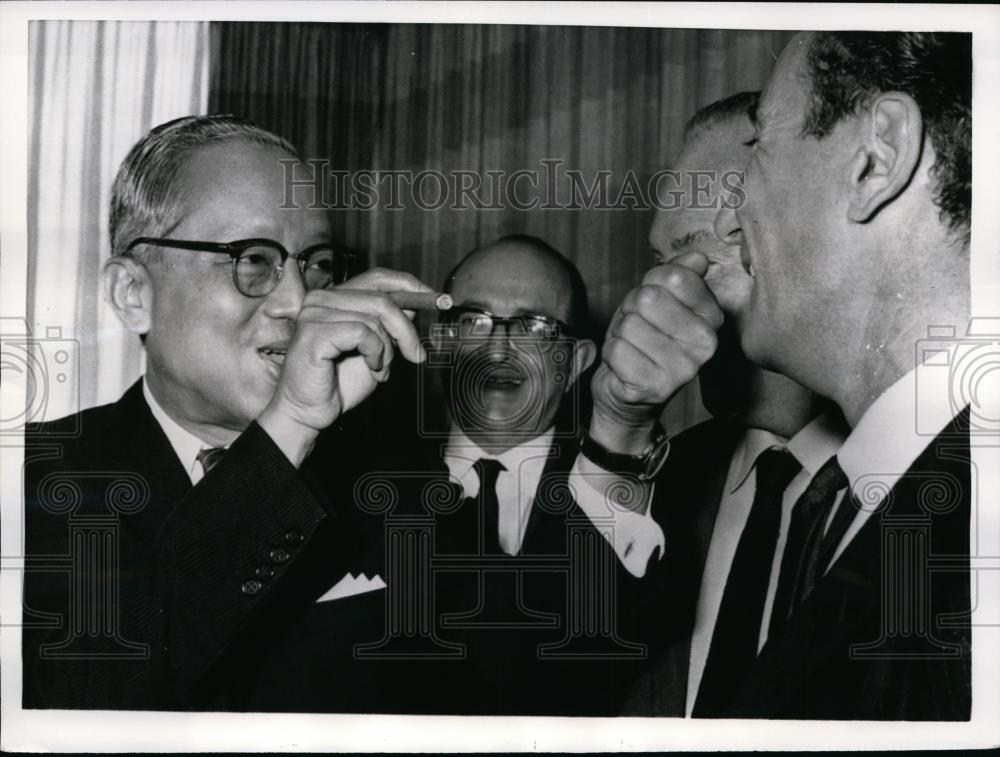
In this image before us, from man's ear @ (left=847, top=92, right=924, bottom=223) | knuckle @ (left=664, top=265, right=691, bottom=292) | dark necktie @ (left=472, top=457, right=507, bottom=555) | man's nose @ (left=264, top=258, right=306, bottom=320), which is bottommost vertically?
dark necktie @ (left=472, top=457, right=507, bottom=555)

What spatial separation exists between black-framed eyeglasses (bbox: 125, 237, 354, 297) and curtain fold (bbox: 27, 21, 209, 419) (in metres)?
0.11

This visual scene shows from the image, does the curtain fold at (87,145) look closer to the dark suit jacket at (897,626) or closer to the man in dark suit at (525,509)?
the man in dark suit at (525,509)

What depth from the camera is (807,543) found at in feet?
5.26

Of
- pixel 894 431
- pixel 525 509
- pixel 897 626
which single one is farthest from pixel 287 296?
pixel 897 626

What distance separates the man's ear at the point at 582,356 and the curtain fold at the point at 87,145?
67cm

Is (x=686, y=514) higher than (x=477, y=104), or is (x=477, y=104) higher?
(x=477, y=104)

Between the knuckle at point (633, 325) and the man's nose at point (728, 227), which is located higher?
the man's nose at point (728, 227)

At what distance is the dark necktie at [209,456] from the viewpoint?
160 cm

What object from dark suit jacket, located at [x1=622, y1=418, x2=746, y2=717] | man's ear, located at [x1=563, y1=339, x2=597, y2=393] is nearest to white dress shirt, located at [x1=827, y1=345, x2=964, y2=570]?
dark suit jacket, located at [x1=622, y1=418, x2=746, y2=717]

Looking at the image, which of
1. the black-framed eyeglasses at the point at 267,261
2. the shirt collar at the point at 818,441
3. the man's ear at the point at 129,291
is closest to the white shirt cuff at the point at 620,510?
the shirt collar at the point at 818,441

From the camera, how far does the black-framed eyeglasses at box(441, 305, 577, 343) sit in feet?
5.28

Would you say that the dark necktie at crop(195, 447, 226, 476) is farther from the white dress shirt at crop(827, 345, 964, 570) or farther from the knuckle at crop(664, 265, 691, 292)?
the white dress shirt at crop(827, 345, 964, 570)

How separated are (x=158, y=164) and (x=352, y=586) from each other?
2.35ft

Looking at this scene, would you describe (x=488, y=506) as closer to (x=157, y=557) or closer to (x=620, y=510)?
(x=620, y=510)
